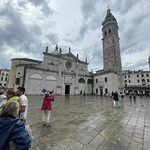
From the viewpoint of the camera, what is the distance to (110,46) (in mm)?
36312

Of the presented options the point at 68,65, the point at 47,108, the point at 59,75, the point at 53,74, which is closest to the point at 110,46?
the point at 68,65

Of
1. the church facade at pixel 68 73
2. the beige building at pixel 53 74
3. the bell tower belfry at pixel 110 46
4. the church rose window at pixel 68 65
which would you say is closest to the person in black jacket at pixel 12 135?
the beige building at pixel 53 74

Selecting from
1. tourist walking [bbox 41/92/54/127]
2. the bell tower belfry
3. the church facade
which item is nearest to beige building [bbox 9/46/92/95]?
the church facade

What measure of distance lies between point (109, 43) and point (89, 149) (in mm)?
39500

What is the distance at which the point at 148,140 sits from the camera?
3.21 m

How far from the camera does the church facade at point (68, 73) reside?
79.6 feet

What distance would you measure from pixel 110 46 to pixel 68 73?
1974cm

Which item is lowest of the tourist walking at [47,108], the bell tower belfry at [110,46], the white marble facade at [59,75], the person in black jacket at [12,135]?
the tourist walking at [47,108]

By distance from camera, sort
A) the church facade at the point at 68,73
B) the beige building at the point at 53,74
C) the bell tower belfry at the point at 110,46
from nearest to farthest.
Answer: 1. the beige building at the point at 53,74
2. the church facade at the point at 68,73
3. the bell tower belfry at the point at 110,46

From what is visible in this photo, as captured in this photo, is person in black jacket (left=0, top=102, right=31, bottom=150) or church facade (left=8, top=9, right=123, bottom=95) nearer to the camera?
person in black jacket (left=0, top=102, right=31, bottom=150)

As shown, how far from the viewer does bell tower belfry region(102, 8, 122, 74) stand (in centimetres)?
3400

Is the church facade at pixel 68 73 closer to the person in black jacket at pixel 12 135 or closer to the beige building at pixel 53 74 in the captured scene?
the beige building at pixel 53 74

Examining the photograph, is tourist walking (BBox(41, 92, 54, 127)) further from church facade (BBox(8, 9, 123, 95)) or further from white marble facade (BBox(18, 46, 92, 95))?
church facade (BBox(8, 9, 123, 95))

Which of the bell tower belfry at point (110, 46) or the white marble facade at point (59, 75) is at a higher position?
the bell tower belfry at point (110, 46)
